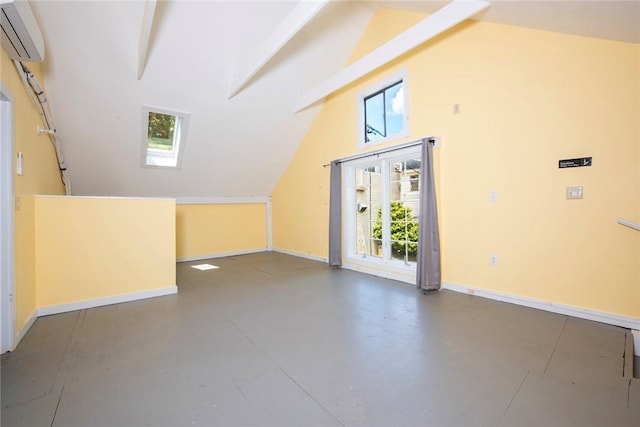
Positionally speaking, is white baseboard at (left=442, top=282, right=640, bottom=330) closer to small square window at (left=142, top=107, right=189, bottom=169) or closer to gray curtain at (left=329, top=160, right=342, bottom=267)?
gray curtain at (left=329, top=160, right=342, bottom=267)

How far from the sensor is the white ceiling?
9.36 feet

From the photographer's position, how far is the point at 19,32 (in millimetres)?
2029

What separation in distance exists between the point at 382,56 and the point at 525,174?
2322 mm

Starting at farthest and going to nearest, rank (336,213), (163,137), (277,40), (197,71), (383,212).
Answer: (336,213), (163,137), (383,212), (197,71), (277,40)

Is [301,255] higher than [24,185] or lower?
lower

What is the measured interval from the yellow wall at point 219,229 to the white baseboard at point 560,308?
4966mm

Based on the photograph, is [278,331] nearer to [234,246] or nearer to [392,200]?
[392,200]

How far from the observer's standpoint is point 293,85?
16.0ft

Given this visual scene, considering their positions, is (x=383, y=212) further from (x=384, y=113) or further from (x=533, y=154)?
(x=533, y=154)

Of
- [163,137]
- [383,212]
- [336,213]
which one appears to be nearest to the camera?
[383,212]

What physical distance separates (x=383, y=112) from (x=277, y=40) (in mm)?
1941

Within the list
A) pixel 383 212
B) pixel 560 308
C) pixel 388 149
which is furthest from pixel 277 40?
pixel 560 308

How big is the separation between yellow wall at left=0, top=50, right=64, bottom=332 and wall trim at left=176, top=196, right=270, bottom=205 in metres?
2.98

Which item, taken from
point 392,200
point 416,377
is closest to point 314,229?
point 392,200
